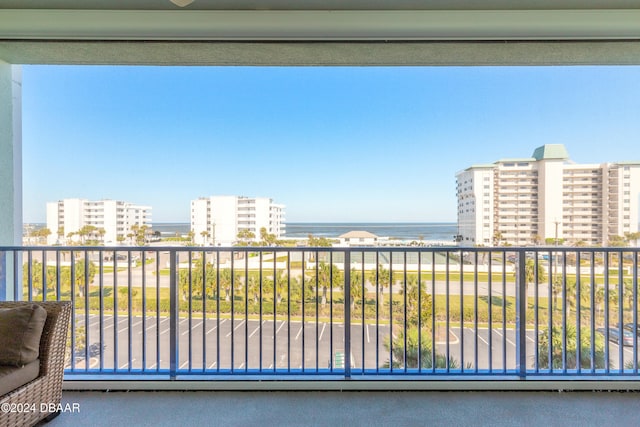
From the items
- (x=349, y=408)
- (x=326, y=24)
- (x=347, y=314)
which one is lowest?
(x=349, y=408)

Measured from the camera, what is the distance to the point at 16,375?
156cm

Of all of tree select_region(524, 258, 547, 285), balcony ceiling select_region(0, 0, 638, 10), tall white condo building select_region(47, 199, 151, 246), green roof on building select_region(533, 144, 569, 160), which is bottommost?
tree select_region(524, 258, 547, 285)

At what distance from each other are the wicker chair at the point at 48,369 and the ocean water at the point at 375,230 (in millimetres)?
2080

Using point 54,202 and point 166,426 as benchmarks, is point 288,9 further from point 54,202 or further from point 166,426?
point 54,202

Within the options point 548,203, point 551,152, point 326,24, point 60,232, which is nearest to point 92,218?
point 60,232

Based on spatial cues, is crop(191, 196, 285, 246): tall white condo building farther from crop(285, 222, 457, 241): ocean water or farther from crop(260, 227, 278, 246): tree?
crop(285, 222, 457, 241): ocean water

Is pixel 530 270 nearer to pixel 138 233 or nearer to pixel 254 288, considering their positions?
pixel 254 288

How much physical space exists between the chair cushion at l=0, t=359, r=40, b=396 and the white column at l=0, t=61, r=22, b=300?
1140 millimetres

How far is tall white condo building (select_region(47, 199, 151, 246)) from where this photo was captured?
10.9 ft

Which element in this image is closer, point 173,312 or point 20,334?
point 20,334

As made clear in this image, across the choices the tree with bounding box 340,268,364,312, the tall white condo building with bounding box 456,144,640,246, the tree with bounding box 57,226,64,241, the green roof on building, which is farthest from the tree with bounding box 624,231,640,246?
the tree with bounding box 57,226,64,241

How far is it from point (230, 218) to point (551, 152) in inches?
179

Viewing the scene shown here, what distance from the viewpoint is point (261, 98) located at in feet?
16.4

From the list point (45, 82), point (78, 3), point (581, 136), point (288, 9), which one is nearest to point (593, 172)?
point (581, 136)
